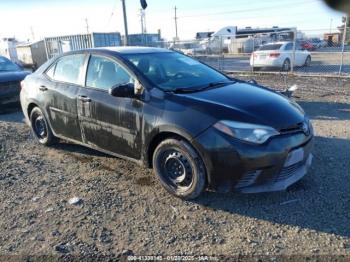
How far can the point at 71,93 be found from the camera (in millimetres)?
4906

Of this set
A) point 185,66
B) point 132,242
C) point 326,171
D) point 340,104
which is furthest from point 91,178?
point 340,104

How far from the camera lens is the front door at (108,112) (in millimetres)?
4184

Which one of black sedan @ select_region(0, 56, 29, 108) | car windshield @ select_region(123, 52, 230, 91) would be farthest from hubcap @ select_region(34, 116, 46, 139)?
black sedan @ select_region(0, 56, 29, 108)

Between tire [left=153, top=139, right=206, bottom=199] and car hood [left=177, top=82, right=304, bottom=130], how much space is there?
1.54 feet

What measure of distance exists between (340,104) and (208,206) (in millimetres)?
6025

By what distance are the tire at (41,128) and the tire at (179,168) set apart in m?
2.47

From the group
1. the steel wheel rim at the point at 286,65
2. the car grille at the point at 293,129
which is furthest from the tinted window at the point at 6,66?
the steel wheel rim at the point at 286,65

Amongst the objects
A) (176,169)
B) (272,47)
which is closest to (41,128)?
(176,169)

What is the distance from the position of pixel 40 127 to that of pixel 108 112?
6.92 feet

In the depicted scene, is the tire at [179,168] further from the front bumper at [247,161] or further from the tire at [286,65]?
the tire at [286,65]

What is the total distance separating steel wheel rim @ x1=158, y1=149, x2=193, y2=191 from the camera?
150 inches

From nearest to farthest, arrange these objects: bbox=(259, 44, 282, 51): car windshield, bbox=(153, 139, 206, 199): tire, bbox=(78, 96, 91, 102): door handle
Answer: bbox=(153, 139, 206, 199): tire
bbox=(78, 96, 91, 102): door handle
bbox=(259, 44, 282, 51): car windshield

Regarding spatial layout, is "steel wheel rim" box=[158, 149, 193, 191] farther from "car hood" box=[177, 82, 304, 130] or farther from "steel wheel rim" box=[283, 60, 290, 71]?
"steel wheel rim" box=[283, 60, 290, 71]

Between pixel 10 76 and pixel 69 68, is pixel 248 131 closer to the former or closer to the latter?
pixel 69 68
